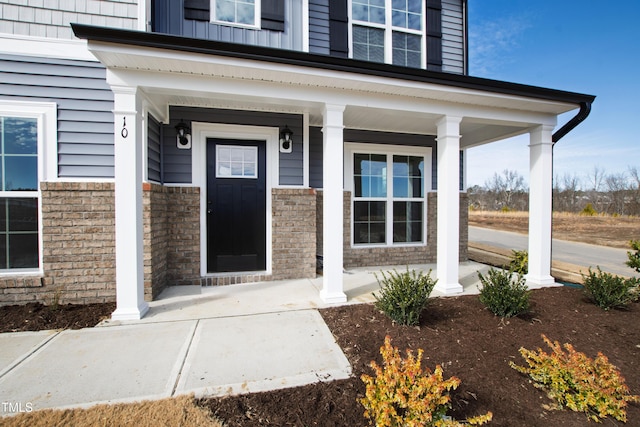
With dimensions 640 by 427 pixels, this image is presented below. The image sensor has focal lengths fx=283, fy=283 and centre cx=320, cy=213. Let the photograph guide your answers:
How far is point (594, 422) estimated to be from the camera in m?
1.71

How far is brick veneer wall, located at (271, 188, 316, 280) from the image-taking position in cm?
449

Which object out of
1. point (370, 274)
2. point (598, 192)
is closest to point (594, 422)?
point (370, 274)

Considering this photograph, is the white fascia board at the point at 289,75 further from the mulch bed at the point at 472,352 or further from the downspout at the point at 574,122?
the mulch bed at the point at 472,352

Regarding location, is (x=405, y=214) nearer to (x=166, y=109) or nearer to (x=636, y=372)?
(x=636, y=372)

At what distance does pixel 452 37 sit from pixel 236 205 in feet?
17.4

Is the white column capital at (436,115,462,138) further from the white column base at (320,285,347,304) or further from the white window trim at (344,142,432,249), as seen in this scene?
the white column base at (320,285,347,304)

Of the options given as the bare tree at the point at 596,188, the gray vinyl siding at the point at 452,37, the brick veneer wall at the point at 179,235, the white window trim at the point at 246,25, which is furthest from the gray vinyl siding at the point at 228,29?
the bare tree at the point at 596,188

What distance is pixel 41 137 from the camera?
10.9 feet

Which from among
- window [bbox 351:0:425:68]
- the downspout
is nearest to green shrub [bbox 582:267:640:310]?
the downspout

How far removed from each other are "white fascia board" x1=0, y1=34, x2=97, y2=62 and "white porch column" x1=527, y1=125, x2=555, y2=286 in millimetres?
6190

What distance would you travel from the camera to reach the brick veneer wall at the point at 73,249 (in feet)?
11.0

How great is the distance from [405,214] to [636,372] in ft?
12.7

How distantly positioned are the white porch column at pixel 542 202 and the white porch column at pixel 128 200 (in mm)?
5357

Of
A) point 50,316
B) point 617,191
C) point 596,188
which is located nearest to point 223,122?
point 50,316
